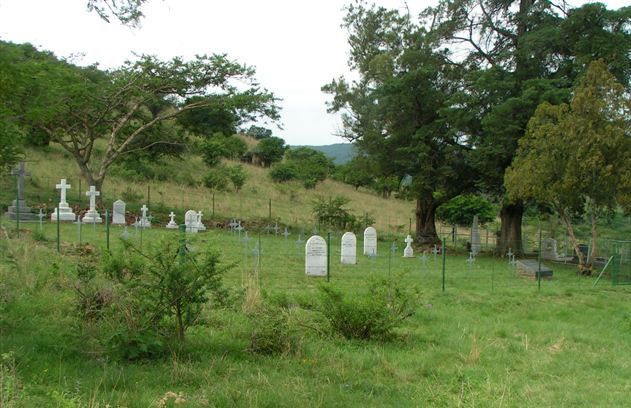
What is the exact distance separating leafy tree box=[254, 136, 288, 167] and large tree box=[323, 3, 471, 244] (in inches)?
1308

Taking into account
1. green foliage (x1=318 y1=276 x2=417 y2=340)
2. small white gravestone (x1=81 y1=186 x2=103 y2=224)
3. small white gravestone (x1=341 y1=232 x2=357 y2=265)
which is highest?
small white gravestone (x1=81 y1=186 x2=103 y2=224)

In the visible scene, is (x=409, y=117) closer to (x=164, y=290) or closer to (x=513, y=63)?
(x=513, y=63)

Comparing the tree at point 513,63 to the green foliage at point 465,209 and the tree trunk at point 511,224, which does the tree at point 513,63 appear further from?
the green foliage at point 465,209

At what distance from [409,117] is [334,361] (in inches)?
852

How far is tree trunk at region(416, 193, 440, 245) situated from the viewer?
95.1ft

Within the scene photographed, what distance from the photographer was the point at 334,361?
6969 millimetres

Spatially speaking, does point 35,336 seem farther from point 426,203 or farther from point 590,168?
point 426,203

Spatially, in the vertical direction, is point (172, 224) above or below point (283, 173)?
below

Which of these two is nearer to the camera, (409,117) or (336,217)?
(409,117)

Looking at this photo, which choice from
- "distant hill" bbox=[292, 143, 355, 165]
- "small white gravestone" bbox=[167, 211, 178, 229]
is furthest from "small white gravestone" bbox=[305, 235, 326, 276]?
"distant hill" bbox=[292, 143, 355, 165]

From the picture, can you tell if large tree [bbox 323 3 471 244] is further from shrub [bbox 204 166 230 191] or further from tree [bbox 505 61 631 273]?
shrub [bbox 204 166 230 191]

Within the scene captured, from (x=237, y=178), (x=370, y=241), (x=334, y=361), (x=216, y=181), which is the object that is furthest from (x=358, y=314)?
(x=237, y=178)

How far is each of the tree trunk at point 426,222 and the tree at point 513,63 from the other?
277cm

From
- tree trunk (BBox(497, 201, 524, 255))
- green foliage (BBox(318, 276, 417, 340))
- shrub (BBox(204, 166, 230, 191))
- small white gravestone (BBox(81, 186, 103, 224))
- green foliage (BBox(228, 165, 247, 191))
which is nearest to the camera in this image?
green foliage (BBox(318, 276, 417, 340))
